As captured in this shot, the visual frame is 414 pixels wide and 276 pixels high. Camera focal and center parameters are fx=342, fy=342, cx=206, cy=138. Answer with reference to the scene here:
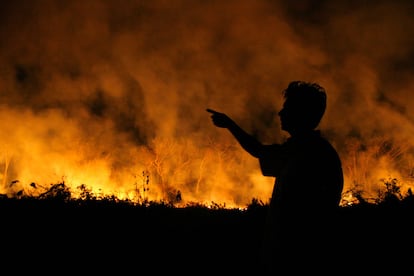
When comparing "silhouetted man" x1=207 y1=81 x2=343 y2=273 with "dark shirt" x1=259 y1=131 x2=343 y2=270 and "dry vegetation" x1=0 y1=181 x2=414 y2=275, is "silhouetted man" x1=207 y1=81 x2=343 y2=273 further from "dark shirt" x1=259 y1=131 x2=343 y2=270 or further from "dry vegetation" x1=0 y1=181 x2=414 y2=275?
"dry vegetation" x1=0 y1=181 x2=414 y2=275

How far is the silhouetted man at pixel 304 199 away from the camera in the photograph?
183cm

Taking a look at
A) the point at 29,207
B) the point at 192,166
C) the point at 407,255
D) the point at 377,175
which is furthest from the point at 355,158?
the point at 29,207

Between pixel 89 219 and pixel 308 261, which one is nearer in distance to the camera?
pixel 308 261

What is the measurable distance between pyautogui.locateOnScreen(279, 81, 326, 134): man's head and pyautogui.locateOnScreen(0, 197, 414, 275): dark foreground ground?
75.7 inches

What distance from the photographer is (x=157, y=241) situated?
4559 millimetres

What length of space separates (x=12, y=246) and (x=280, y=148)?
10.9 ft

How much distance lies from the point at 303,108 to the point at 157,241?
10.2 ft

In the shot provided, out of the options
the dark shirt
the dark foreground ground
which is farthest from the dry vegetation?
the dark shirt

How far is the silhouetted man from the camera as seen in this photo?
183 cm

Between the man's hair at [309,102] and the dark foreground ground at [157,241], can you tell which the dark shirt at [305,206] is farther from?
the dark foreground ground at [157,241]

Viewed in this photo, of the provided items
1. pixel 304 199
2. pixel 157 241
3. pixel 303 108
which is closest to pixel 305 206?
pixel 304 199

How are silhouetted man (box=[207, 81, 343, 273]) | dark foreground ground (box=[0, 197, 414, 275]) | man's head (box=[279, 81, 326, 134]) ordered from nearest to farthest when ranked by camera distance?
silhouetted man (box=[207, 81, 343, 273]) → man's head (box=[279, 81, 326, 134]) → dark foreground ground (box=[0, 197, 414, 275])

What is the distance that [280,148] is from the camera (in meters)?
2.32

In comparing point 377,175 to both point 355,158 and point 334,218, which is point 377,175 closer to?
point 355,158
